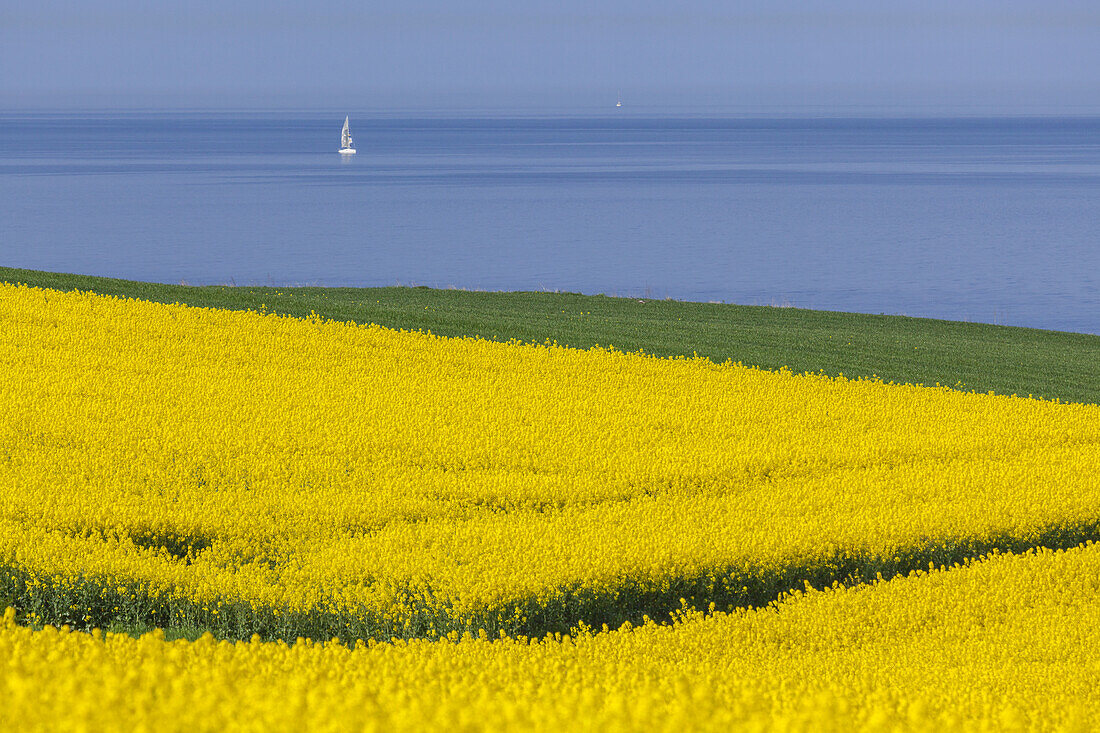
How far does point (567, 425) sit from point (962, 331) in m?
20.4

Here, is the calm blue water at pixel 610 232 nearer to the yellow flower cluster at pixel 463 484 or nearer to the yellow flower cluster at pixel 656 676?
the yellow flower cluster at pixel 463 484

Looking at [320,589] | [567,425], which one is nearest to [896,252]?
[567,425]

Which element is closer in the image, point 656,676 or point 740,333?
point 656,676

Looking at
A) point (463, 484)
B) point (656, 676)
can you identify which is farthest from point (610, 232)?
point (656, 676)

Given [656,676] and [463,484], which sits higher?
[656,676]

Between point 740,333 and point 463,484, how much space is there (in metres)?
15.8

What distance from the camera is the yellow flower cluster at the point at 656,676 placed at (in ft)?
14.3

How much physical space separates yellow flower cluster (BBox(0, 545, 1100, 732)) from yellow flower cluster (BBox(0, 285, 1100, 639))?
0.95 meters

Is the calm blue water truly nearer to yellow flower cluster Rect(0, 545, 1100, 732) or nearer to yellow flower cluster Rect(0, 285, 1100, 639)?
yellow flower cluster Rect(0, 285, 1100, 639)

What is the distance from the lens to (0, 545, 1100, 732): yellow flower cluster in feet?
14.3

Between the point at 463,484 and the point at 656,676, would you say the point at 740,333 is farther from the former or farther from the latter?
the point at 656,676

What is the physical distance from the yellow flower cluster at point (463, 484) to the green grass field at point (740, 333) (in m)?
3.59

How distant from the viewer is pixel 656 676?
6.14 metres

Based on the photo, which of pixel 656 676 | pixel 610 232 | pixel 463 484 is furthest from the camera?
pixel 610 232
